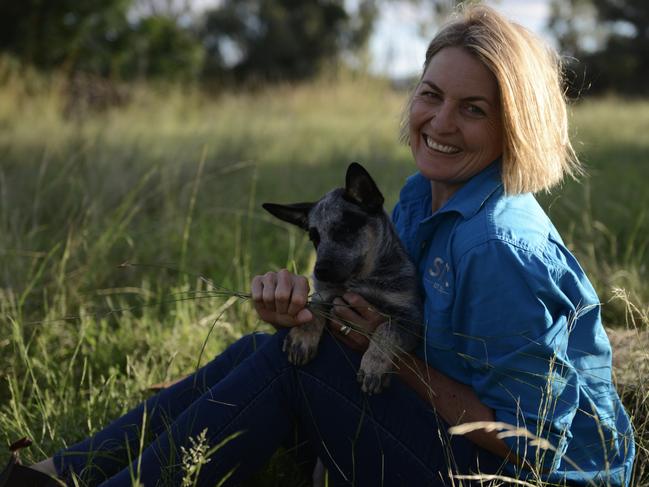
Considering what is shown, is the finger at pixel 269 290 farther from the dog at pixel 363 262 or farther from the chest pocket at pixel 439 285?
the chest pocket at pixel 439 285

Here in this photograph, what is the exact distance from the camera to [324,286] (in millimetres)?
2785

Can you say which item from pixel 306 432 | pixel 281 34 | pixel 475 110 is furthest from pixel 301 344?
pixel 281 34

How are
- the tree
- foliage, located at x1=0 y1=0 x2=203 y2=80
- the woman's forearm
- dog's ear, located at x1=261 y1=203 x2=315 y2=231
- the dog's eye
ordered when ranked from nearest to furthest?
the woman's forearm < the dog's eye < dog's ear, located at x1=261 y1=203 x2=315 y2=231 < foliage, located at x1=0 y1=0 x2=203 y2=80 < the tree

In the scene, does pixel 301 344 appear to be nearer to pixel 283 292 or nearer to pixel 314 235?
pixel 283 292

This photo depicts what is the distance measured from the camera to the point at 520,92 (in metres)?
2.38

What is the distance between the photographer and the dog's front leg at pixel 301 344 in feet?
7.84

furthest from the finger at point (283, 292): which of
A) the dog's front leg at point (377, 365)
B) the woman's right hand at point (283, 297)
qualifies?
the dog's front leg at point (377, 365)

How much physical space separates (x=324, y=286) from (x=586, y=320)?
1.04m

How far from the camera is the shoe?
234 cm

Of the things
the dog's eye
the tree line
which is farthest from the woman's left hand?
the tree line

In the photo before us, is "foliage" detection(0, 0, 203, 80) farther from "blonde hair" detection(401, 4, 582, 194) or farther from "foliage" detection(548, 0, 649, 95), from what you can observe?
"foliage" detection(548, 0, 649, 95)

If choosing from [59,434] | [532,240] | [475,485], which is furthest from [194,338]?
[532,240]

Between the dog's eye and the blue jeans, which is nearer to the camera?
the blue jeans

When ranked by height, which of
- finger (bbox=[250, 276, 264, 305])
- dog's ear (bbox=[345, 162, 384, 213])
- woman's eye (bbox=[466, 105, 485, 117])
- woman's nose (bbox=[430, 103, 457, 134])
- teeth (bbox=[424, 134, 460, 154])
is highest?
woman's eye (bbox=[466, 105, 485, 117])
